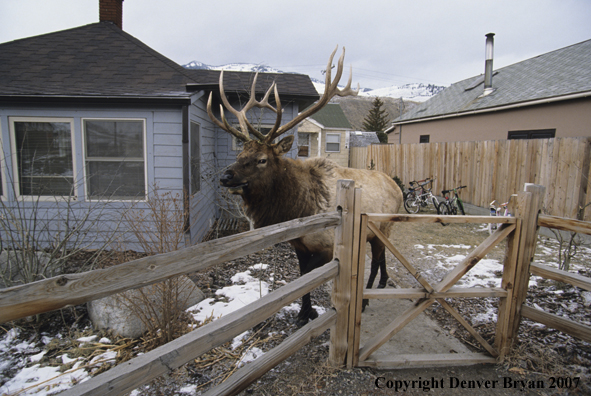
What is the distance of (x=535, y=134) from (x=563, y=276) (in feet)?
30.1

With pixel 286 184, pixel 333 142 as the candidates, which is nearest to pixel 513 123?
pixel 286 184

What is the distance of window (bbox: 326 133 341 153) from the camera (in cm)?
2484

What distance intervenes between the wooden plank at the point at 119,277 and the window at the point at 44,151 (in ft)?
19.3

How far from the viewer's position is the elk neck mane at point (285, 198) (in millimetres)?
3641

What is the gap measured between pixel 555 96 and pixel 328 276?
996 centimetres

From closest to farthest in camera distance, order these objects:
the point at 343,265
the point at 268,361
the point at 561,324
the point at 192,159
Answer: the point at 268,361 < the point at 343,265 < the point at 561,324 < the point at 192,159

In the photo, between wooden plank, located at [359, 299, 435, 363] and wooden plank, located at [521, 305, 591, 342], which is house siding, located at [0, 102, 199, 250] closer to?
wooden plank, located at [359, 299, 435, 363]

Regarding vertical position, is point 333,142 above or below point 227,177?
above

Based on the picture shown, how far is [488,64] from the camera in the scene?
1327cm

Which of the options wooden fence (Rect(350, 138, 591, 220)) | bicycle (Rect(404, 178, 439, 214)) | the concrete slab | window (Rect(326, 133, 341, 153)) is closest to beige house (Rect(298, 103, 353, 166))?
window (Rect(326, 133, 341, 153))

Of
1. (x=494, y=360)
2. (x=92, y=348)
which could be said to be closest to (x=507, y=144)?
(x=494, y=360)

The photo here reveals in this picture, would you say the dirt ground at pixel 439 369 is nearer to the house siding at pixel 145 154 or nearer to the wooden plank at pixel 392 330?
the wooden plank at pixel 392 330

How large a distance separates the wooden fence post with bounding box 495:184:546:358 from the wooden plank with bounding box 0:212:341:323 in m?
2.11

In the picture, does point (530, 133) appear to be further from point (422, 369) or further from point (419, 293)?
point (422, 369)
